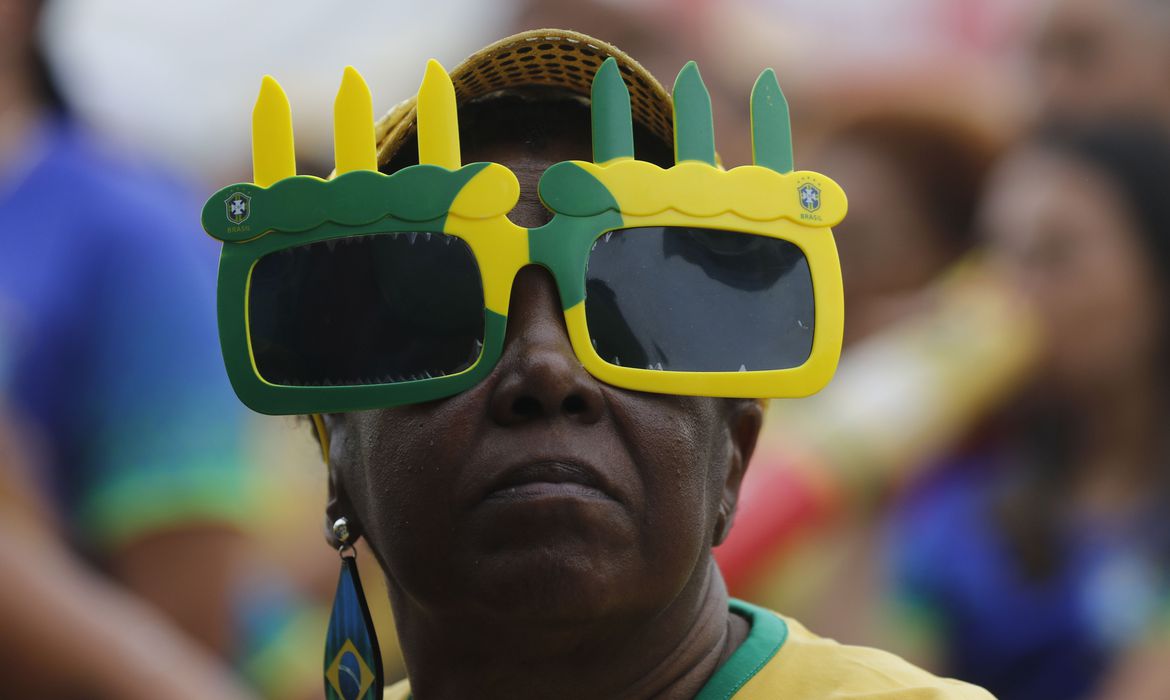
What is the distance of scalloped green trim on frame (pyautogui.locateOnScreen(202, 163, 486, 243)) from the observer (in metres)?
2.03

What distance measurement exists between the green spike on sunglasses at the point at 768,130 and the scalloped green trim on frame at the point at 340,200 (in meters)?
0.35

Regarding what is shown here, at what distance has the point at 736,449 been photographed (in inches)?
91.0

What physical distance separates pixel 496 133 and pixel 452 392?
458 millimetres

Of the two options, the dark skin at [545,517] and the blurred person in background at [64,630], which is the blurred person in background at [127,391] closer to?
the blurred person in background at [64,630]

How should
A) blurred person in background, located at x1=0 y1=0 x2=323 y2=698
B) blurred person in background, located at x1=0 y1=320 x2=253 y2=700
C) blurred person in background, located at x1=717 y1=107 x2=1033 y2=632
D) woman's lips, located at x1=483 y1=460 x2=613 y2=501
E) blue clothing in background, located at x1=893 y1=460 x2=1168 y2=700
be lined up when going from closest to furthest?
1. woman's lips, located at x1=483 y1=460 x2=613 y2=501
2. blurred person in background, located at x1=0 y1=320 x2=253 y2=700
3. blurred person in background, located at x1=0 y1=0 x2=323 y2=698
4. blue clothing in background, located at x1=893 y1=460 x2=1168 y2=700
5. blurred person in background, located at x1=717 y1=107 x2=1033 y2=632

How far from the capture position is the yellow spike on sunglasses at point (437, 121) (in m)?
2.05

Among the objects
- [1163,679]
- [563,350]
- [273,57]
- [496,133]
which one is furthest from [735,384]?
[273,57]

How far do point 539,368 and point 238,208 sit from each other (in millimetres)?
466

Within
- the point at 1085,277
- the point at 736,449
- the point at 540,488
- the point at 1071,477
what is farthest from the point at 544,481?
the point at 1085,277

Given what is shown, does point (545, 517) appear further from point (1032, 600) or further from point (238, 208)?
point (1032, 600)

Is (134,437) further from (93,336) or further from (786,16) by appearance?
(786,16)

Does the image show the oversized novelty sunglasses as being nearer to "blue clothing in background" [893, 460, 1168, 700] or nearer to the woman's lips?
the woman's lips

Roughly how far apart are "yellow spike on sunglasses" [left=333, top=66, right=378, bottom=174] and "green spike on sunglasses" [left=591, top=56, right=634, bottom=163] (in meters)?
0.29

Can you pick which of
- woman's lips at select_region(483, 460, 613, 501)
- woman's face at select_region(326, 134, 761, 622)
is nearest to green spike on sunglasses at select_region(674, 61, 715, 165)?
woman's face at select_region(326, 134, 761, 622)
